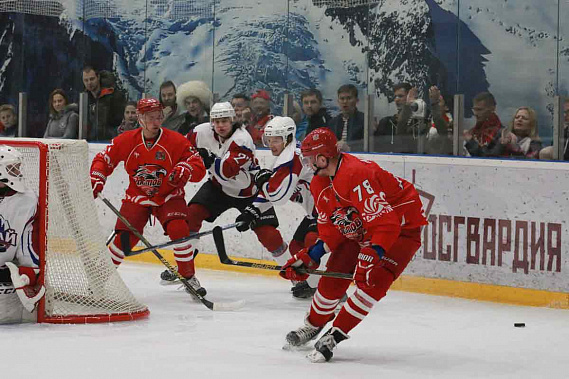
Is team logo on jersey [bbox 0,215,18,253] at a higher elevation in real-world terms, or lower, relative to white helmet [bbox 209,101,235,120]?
lower

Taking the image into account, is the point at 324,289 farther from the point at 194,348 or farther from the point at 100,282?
the point at 100,282

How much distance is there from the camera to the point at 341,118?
277 inches

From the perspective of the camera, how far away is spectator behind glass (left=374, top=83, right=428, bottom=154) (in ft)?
21.6

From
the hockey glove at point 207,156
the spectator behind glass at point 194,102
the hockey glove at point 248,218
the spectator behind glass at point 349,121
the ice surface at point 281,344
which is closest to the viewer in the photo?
the ice surface at point 281,344

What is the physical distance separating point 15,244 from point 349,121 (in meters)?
2.88

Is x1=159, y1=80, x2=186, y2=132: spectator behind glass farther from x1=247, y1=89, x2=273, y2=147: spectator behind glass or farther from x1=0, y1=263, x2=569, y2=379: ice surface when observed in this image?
x1=0, y1=263, x2=569, y2=379: ice surface

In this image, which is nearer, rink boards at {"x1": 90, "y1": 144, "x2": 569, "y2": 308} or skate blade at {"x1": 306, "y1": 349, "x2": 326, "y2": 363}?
skate blade at {"x1": 306, "y1": 349, "x2": 326, "y2": 363}

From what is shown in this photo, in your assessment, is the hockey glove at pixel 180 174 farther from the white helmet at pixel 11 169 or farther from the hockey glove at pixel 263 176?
the white helmet at pixel 11 169

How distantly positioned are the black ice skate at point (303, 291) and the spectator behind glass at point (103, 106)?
3.01 m

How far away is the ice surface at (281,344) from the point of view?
12.9 feet

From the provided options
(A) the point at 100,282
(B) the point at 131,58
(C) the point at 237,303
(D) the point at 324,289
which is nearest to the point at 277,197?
(C) the point at 237,303

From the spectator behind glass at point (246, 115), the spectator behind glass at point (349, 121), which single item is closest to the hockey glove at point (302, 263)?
the spectator behind glass at point (349, 121)

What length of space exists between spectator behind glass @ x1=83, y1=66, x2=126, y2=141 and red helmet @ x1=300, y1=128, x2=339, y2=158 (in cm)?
450

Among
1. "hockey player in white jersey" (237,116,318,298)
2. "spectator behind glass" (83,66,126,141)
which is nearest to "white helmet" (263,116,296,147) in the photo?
"hockey player in white jersey" (237,116,318,298)
